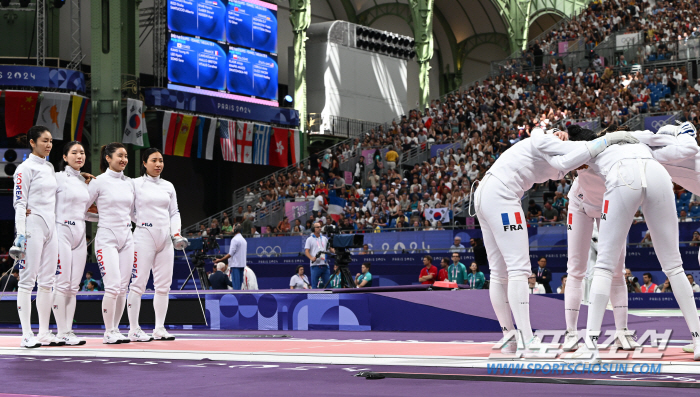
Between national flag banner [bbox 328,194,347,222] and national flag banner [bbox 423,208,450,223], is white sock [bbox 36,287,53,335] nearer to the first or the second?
national flag banner [bbox 423,208,450,223]

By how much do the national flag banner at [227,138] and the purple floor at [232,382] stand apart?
22.1 metres

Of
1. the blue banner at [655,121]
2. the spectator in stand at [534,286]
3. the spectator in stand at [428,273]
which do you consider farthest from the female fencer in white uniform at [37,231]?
the blue banner at [655,121]

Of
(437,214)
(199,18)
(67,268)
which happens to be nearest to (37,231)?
(67,268)

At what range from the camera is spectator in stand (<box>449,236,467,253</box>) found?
1789 cm

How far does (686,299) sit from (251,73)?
24726 millimetres

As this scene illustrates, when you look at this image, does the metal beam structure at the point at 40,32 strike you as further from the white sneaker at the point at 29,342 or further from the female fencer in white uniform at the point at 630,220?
the female fencer in white uniform at the point at 630,220

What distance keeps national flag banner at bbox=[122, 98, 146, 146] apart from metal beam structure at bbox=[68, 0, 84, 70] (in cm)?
→ 253

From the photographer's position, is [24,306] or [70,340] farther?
[70,340]

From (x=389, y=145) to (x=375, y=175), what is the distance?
317cm

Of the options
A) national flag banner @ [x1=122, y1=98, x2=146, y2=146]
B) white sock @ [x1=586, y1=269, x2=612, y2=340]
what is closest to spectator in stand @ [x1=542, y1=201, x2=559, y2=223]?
white sock @ [x1=586, y1=269, x2=612, y2=340]

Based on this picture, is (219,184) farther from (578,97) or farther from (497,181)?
(497,181)

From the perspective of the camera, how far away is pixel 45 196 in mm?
7969

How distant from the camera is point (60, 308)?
26.9ft

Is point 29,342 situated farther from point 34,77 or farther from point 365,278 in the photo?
point 34,77
